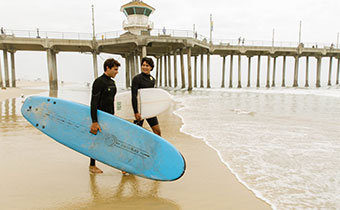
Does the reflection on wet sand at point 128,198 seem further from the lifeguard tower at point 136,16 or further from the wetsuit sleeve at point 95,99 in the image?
the lifeguard tower at point 136,16

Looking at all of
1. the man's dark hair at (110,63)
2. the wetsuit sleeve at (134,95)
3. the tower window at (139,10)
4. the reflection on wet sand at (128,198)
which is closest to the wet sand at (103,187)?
the reflection on wet sand at (128,198)

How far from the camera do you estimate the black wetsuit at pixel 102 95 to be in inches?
99.3

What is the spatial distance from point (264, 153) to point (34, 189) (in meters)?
3.43

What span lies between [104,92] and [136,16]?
2685cm

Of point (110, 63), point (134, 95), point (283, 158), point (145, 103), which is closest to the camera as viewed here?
point (110, 63)

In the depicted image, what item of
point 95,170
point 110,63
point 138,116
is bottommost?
point 95,170

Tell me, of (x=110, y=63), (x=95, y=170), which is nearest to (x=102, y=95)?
(x=110, y=63)

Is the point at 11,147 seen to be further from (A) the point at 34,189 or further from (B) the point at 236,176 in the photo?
(B) the point at 236,176

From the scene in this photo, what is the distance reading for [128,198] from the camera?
2.24 m

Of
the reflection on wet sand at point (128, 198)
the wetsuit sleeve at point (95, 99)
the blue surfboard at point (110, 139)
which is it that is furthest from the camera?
the wetsuit sleeve at point (95, 99)

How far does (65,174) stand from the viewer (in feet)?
9.27

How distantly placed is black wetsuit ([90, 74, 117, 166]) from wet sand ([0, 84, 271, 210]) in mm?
815

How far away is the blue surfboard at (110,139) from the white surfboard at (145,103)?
62 centimetres

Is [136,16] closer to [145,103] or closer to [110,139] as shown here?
[145,103]
